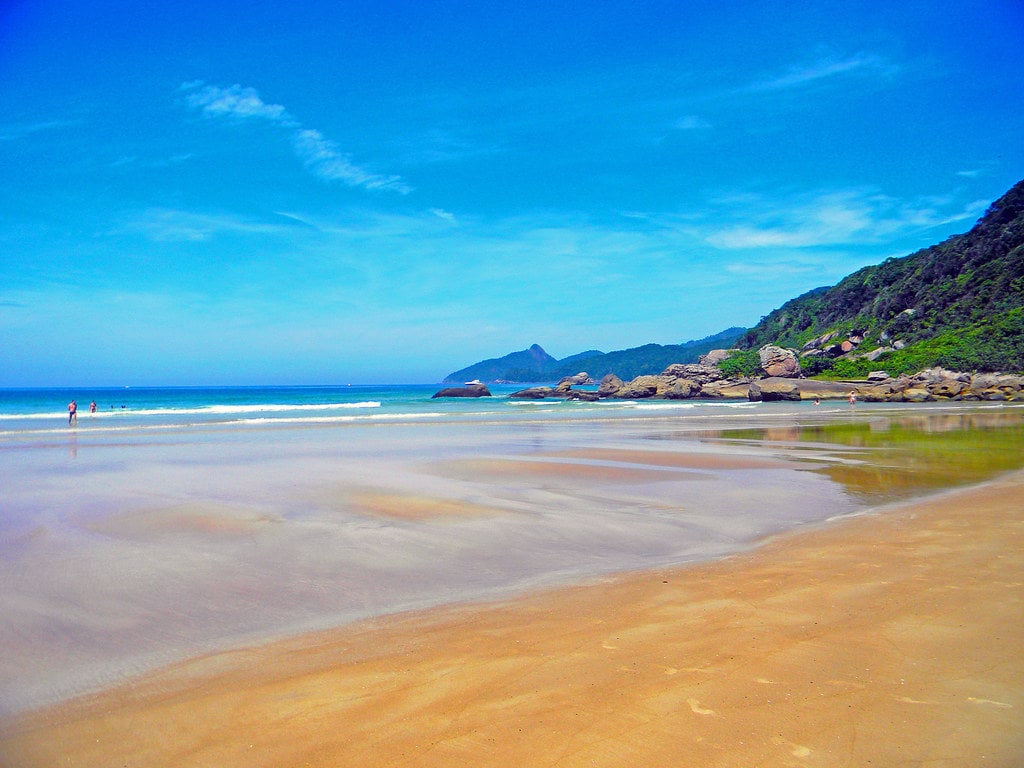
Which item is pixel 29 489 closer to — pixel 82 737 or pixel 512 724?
pixel 82 737

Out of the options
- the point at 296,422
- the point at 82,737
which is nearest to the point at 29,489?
the point at 82,737

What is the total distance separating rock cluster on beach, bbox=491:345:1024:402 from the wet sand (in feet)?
193

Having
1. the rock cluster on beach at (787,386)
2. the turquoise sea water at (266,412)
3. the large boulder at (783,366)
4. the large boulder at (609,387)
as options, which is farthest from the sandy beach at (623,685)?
the large boulder at (783,366)

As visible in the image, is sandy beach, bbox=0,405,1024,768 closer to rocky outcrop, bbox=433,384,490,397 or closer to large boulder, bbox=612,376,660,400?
large boulder, bbox=612,376,660,400

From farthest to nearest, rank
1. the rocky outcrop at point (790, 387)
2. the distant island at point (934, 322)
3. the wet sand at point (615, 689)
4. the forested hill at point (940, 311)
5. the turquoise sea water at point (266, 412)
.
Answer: the forested hill at point (940, 311) → the distant island at point (934, 322) → the rocky outcrop at point (790, 387) → the turquoise sea water at point (266, 412) → the wet sand at point (615, 689)

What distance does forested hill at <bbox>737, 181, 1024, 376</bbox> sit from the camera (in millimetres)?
63797

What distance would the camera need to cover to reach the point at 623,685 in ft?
13.3

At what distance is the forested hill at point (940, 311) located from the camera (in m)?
63.8

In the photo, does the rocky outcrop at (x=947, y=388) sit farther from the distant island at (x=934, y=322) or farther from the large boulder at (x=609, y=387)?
the large boulder at (x=609, y=387)

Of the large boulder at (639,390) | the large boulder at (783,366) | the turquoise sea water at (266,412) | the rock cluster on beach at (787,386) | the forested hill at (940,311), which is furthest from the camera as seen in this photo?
the large boulder at (639,390)

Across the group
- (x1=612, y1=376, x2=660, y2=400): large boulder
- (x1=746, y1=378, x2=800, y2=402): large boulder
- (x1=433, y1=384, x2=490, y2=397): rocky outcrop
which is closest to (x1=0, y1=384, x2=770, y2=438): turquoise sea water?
(x1=746, y1=378, x2=800, y2=402): large boulder

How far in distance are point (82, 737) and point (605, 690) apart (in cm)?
311

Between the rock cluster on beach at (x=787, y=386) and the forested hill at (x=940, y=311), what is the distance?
12.6 ft

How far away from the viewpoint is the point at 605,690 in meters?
3.99
